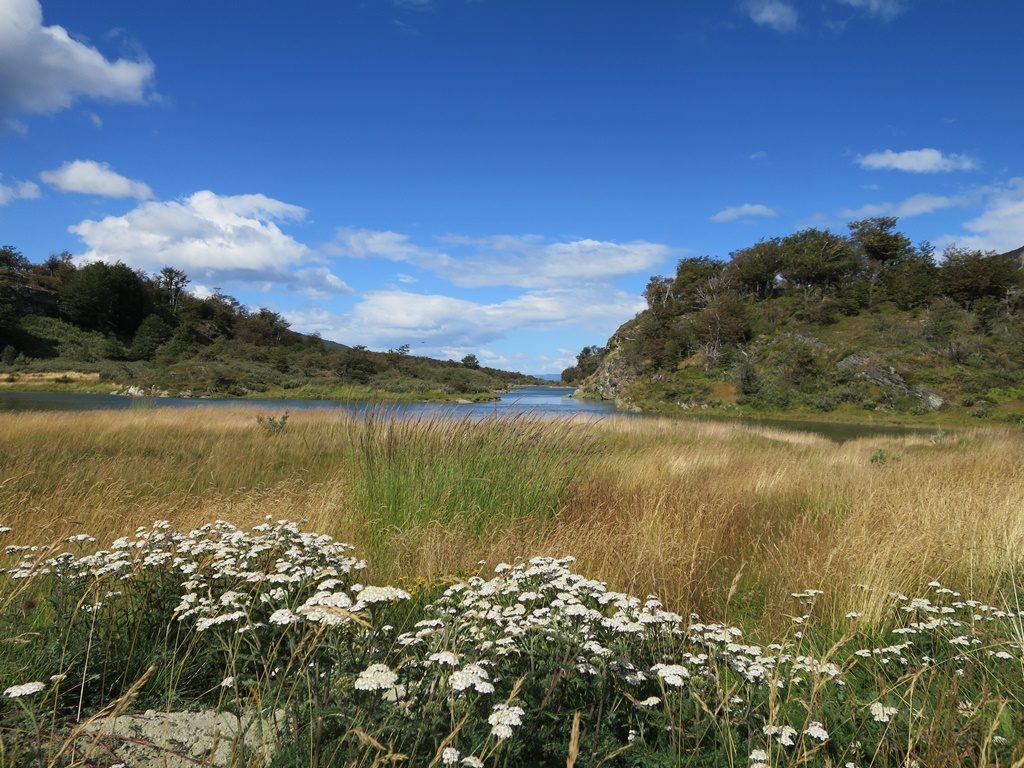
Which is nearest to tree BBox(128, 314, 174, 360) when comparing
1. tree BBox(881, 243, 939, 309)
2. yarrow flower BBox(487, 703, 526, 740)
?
yarrow flower BBox(487, 703, 526, 740)

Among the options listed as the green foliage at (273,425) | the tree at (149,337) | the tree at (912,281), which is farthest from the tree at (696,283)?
the tree at (149,337)

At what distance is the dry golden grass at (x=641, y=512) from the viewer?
3434 millimetres

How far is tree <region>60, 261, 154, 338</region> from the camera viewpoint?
61906 millimetres

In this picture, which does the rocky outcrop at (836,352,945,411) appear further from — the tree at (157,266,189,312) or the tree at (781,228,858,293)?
the tree at (157,266,189,312)

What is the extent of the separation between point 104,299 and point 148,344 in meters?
9.52

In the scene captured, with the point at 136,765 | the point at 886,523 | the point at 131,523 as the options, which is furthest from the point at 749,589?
the point at 131,523

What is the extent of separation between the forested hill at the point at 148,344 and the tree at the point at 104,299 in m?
0.12

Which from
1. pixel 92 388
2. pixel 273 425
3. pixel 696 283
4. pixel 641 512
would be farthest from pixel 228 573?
pixel 696 283

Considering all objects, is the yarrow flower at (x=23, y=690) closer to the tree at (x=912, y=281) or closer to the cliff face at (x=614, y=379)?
the cliff face at (x=614, y=379)

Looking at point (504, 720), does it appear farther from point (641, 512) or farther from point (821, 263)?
point (821, 263)

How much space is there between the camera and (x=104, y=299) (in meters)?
63.2

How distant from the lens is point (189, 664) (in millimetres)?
2160

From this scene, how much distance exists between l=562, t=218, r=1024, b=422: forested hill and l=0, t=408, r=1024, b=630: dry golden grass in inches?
1415

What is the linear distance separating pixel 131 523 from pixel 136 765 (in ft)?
10.7
